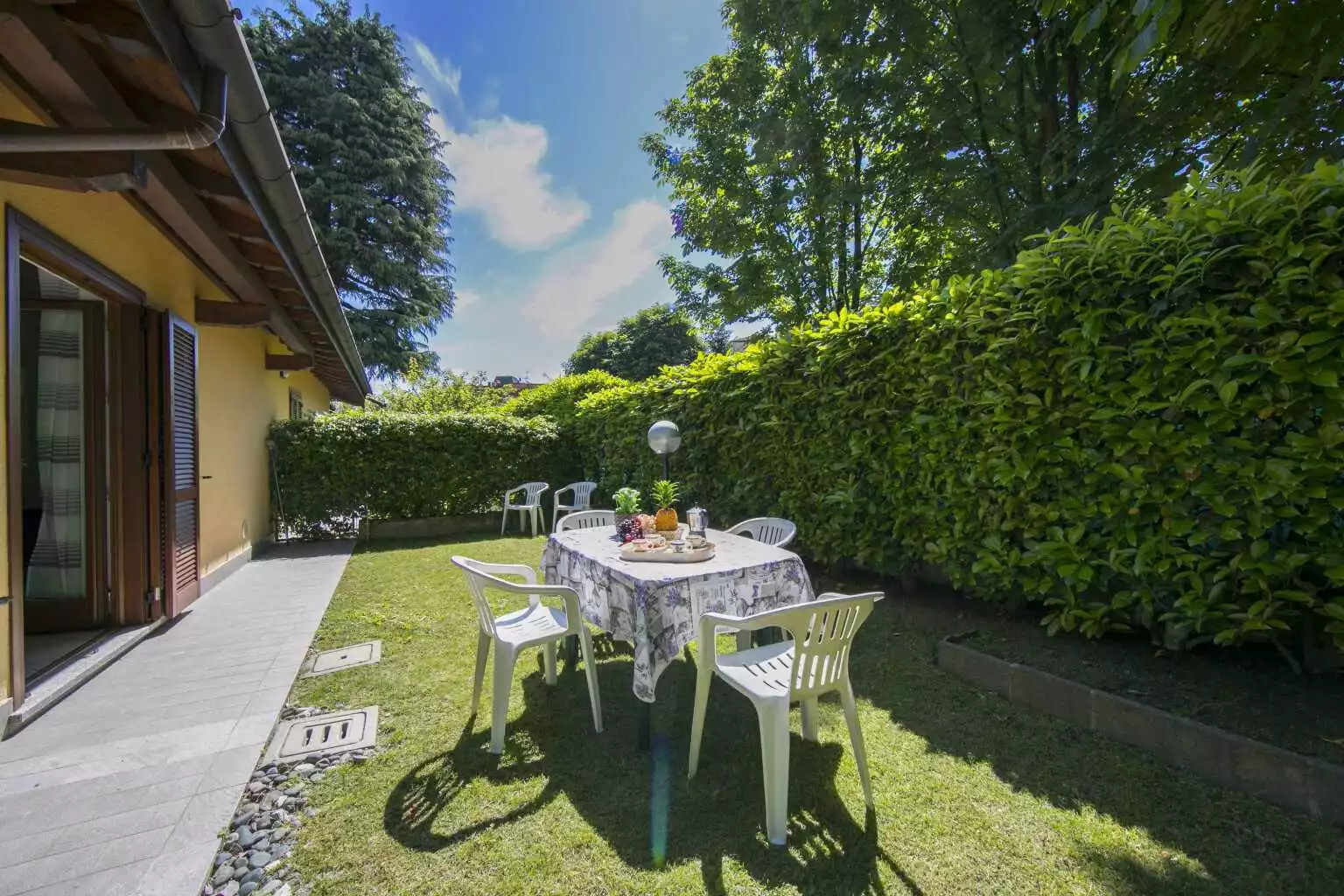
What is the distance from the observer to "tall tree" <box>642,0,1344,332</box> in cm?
350

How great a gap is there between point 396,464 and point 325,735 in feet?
21.1

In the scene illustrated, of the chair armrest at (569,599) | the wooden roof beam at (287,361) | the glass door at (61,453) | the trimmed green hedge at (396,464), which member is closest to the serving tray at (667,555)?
the chair armrest at (569,599)

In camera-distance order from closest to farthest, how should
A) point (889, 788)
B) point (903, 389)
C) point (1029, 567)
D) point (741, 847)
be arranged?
point (741, 847), point (889, 788), point (1029, 567), point (903, 389)

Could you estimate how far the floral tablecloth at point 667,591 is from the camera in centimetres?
240

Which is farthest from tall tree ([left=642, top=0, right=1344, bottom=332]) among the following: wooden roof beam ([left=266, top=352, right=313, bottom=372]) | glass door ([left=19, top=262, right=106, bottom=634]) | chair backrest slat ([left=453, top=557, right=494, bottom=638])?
wooden roof beam ([left=266, top=352, right=313, bottom=372])

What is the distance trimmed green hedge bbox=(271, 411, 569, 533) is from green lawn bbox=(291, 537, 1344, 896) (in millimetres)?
5815

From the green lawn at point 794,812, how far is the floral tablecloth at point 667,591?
52cm

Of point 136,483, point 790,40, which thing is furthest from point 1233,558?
point 790,40

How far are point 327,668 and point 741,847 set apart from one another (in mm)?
2797

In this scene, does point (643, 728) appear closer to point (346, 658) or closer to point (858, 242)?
point (346, 658)

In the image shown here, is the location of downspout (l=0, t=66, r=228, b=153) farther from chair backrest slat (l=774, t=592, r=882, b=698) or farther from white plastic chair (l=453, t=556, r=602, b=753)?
chair backrest slat (l=774, t=592, r=882, b=698)

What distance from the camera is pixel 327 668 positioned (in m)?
3.39

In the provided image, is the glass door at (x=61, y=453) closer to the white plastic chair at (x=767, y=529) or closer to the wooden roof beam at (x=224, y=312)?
the wooden roof beam at (x=224, y=312)

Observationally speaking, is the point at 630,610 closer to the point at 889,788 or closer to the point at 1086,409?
the point at 889,788
